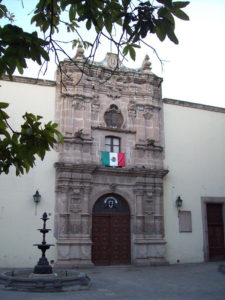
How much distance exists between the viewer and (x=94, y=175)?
15305mm

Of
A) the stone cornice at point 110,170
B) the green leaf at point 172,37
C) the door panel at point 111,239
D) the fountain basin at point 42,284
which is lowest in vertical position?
the fountain basin at point 42,284

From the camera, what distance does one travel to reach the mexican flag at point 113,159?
1559 cm

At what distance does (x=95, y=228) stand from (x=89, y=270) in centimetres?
208

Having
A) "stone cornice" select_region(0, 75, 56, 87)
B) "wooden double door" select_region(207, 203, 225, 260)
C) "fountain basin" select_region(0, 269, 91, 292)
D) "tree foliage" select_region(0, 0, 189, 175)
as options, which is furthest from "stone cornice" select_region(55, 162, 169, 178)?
"tree foliage" select_region(0, 0, 189, 175)

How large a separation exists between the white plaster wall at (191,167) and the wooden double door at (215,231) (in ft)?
1.93

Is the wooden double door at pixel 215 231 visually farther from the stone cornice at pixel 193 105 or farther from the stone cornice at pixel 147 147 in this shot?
the stone cornice at pixel 193 105

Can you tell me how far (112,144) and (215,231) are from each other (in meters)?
6.63

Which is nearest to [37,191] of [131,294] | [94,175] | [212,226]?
[94,175]

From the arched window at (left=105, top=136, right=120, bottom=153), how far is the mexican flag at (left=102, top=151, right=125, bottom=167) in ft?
1.17

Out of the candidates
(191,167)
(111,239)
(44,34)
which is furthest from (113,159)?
(44,34)

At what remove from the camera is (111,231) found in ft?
50.1

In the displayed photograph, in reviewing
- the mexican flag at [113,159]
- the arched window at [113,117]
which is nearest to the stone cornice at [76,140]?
the mexican flag at [113,159]

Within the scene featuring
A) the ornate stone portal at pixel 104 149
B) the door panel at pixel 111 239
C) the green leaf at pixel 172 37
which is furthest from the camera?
the door panel at pixel 111 239

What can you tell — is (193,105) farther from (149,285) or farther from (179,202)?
(149,285)
